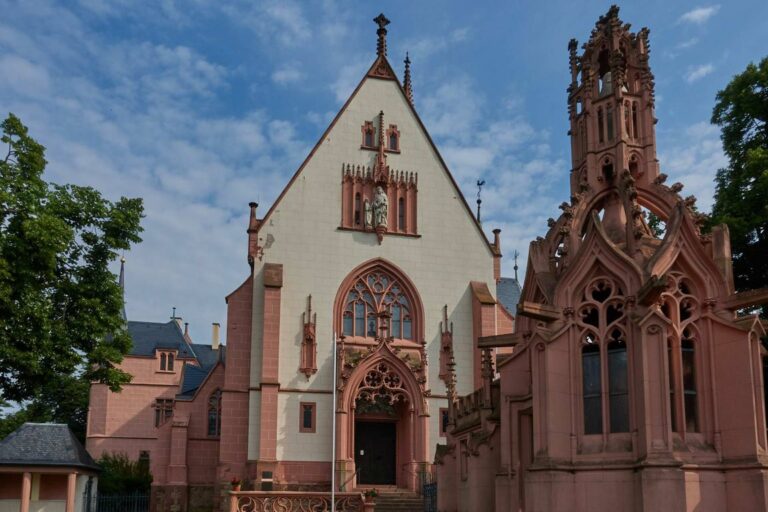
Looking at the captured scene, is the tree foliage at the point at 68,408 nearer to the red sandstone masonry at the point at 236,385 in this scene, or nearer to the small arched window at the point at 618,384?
the red sandstone masonry at the point at 236,385

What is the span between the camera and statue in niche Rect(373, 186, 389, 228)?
36.1 meters

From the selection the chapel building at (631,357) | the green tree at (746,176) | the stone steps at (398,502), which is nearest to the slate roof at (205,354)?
the stone steps at (398,502)

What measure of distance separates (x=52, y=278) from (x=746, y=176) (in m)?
20.9

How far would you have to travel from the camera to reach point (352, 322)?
35.5 metres

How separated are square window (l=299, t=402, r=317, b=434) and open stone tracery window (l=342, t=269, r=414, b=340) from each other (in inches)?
133

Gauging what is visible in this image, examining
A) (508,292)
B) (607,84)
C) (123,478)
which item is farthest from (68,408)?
(607,84)

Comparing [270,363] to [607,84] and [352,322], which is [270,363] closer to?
[352,322]

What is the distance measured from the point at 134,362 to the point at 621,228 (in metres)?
50.2

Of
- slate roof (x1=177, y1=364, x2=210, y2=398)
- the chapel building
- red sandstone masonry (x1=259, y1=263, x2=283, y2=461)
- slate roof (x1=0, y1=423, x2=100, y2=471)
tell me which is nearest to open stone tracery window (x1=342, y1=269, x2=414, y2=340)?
red sandstone masonry (x1=259, y1=263, x2=283, y2=461)

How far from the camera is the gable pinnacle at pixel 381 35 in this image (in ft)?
127

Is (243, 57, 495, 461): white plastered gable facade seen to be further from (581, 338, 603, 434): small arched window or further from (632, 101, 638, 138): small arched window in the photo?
(581, 338, 603, 434): small arched window

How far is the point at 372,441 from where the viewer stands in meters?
35.4

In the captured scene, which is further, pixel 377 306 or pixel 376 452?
pixel 377 306

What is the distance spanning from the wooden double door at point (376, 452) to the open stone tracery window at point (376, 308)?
3792 millimetres
